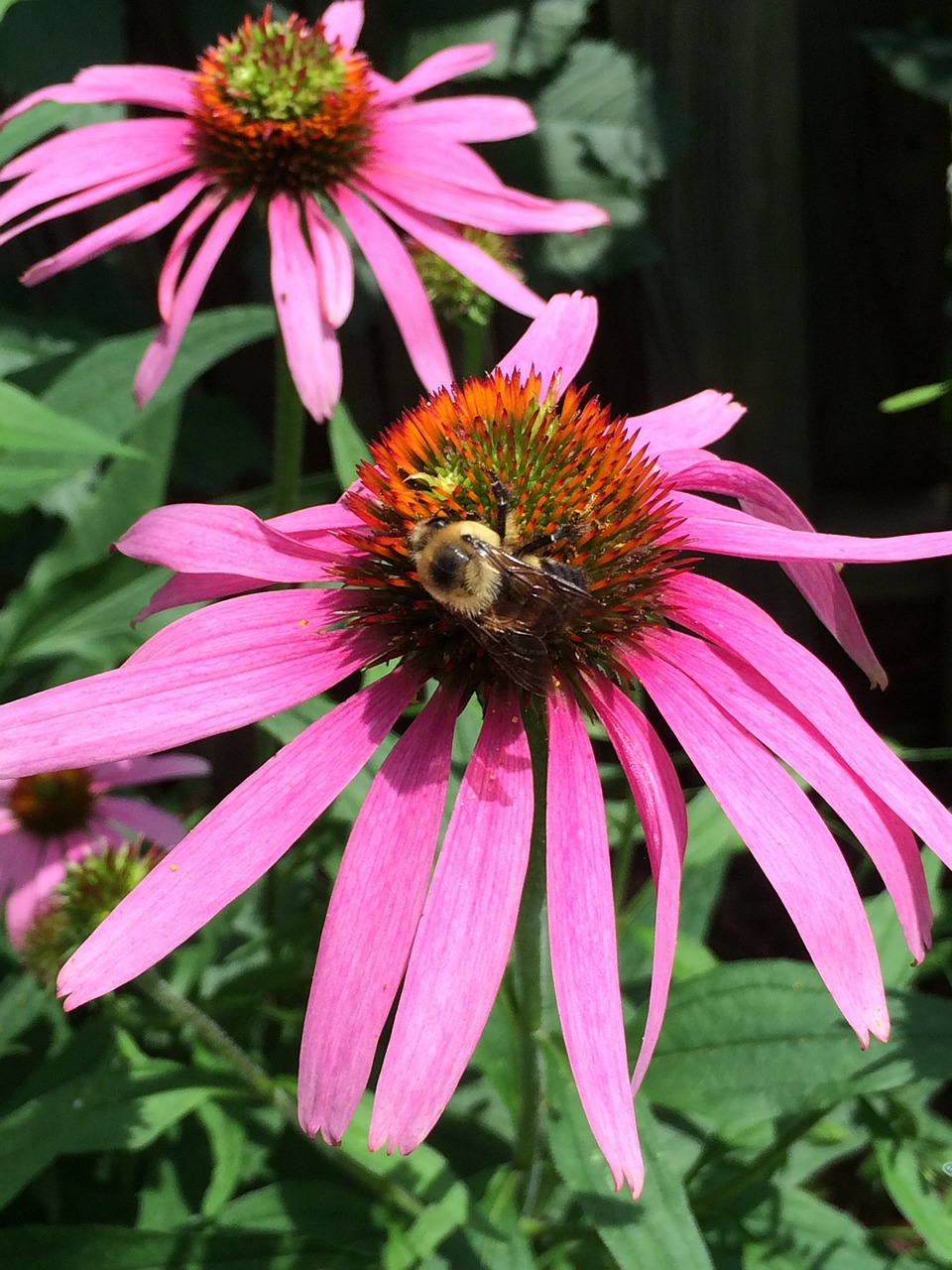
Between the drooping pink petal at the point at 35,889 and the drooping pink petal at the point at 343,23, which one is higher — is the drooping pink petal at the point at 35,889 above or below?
below

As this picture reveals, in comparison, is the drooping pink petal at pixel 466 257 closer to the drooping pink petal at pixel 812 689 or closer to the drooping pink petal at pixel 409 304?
the drooping pink petal at pixel 409 304

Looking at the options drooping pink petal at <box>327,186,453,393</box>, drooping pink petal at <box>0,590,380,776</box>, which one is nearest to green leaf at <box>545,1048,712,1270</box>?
drooping pink petal at <box>0,590,380,776</box>

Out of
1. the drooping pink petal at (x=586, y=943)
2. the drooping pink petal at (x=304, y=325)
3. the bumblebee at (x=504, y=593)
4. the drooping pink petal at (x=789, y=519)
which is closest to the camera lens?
the drooping pink petal at (x=586, y=943)

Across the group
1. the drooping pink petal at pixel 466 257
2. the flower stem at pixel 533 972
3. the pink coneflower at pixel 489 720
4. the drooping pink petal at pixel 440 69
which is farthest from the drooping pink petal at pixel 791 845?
the drooping pink petal at pixel 440 69

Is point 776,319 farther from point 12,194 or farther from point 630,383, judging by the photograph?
point 12,194

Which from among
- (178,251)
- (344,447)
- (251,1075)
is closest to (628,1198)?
(251,1075)

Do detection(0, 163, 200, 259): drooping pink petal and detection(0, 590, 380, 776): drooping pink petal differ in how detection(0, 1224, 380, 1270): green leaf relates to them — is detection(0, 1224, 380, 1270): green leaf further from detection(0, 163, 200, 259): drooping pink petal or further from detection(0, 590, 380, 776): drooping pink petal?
detection(0, 163, 200, 259): drooping pink petal

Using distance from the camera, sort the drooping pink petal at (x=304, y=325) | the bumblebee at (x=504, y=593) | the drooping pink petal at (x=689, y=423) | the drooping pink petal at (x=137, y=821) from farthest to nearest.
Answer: the drooping pink petal at (x=137, y=821), the drooping pink petal at (x=304, y=325), the drooping pink petal at (x=689, y=423), the bumblebee at (x=504, y=593)

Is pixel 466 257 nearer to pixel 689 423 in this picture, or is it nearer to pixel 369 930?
pixel 689 423
